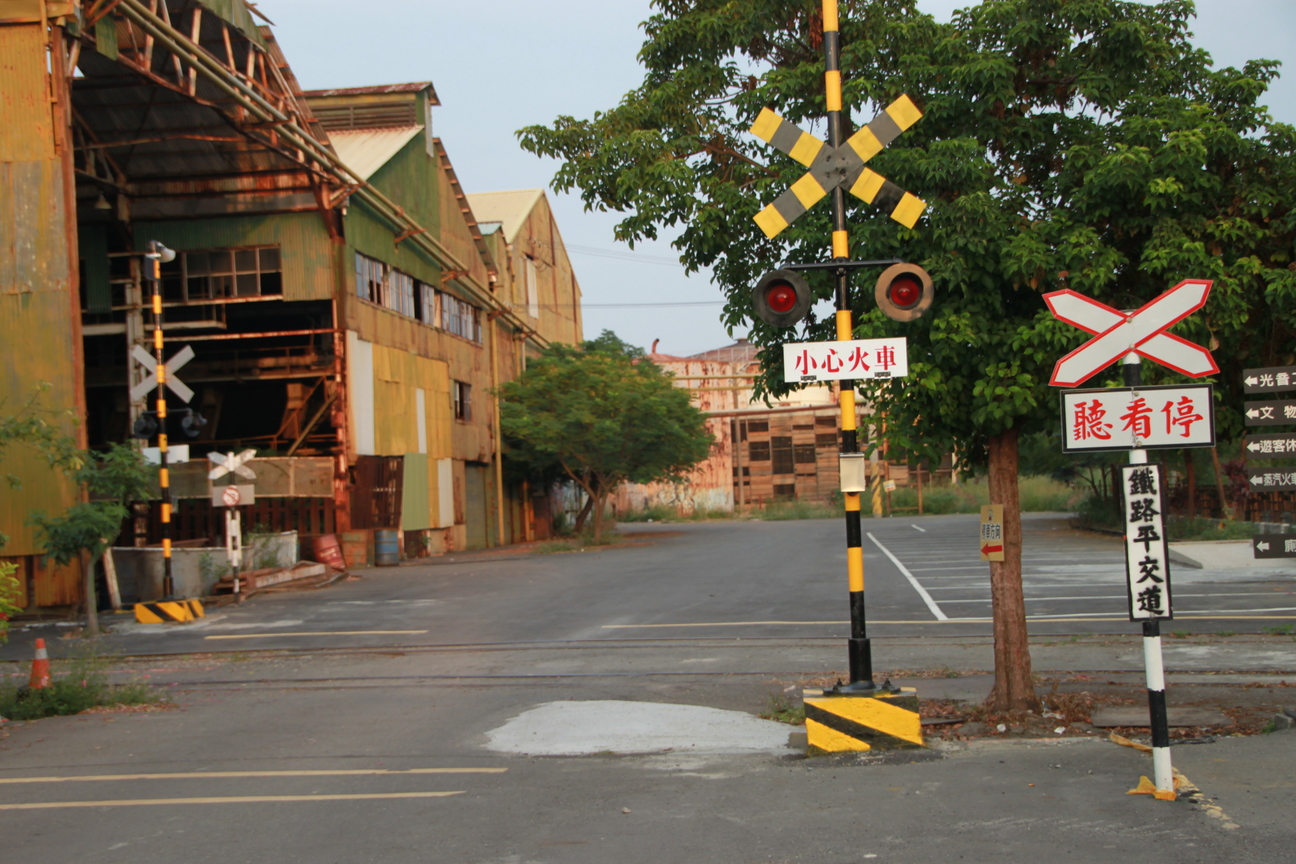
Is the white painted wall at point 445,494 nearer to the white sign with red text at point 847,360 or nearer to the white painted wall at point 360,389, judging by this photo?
the white painted wall at point 360,389

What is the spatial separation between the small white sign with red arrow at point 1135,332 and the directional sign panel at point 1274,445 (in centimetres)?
206

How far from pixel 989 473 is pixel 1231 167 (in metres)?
2.95

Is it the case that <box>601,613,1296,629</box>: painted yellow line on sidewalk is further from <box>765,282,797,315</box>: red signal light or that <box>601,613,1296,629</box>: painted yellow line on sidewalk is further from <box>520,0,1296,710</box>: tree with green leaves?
<box>765,282,797,315</box>: red signal light

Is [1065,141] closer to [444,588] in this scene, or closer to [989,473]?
[989,473]

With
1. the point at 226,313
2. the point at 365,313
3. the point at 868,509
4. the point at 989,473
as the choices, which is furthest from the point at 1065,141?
the point at 868,509

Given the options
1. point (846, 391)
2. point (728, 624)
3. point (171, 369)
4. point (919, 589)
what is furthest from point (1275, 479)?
point (171, 369)

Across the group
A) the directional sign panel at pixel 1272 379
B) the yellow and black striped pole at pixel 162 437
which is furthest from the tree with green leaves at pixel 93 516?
the directional sign panel at pixel 1272 379

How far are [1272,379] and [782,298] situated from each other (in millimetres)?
3599

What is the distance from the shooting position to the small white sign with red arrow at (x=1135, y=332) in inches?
245

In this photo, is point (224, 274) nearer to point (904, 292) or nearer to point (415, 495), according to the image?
point (415, 495)

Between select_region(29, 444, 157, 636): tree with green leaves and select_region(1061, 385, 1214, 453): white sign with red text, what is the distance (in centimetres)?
1565

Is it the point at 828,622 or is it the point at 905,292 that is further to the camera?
the point at 828,622

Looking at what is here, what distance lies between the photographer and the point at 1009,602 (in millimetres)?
8633

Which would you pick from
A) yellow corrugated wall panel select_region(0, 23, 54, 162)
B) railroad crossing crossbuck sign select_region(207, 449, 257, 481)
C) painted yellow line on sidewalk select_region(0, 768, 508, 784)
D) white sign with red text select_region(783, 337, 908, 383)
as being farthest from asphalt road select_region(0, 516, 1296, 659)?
yellow corrugated wall panel select_region(0, 23, 54, 162)
